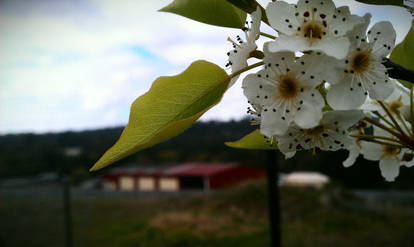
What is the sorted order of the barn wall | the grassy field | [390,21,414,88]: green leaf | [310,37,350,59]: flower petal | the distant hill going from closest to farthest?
[310,37,350,59]: flower petal → [390,21,414,88]: green leaf → the grassy field → the distant hill → the barn wall

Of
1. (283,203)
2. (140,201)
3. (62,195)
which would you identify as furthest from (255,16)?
(140,201)

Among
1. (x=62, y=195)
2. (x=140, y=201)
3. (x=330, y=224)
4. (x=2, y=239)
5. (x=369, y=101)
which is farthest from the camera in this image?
(x=140, y=201)

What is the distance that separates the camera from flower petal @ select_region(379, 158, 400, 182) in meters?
0.31

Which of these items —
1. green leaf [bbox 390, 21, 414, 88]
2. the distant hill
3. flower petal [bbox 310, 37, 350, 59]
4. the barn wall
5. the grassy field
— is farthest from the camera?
the barn wall

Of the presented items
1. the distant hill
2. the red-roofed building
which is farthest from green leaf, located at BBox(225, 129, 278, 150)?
the red-roofed building

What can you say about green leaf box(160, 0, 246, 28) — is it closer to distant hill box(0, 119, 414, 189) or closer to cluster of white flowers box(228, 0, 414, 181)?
cluster of white flowers box(228, 0, 414, 181)

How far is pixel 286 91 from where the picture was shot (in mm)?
209

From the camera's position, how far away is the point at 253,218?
321 cm

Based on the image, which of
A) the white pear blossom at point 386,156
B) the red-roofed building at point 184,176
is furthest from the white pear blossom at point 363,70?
the red-roofed building at point 184,176

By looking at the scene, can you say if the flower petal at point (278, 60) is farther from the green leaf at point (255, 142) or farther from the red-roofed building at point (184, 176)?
the red-roofed building at point (184, 176)

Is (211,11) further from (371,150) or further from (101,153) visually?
(101,153)

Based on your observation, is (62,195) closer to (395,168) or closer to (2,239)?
(2,239)

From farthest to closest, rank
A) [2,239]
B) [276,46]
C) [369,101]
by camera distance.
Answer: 1. [2,239]
2. [369,101]
3. [276,46]

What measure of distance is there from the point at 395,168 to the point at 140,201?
449cm
